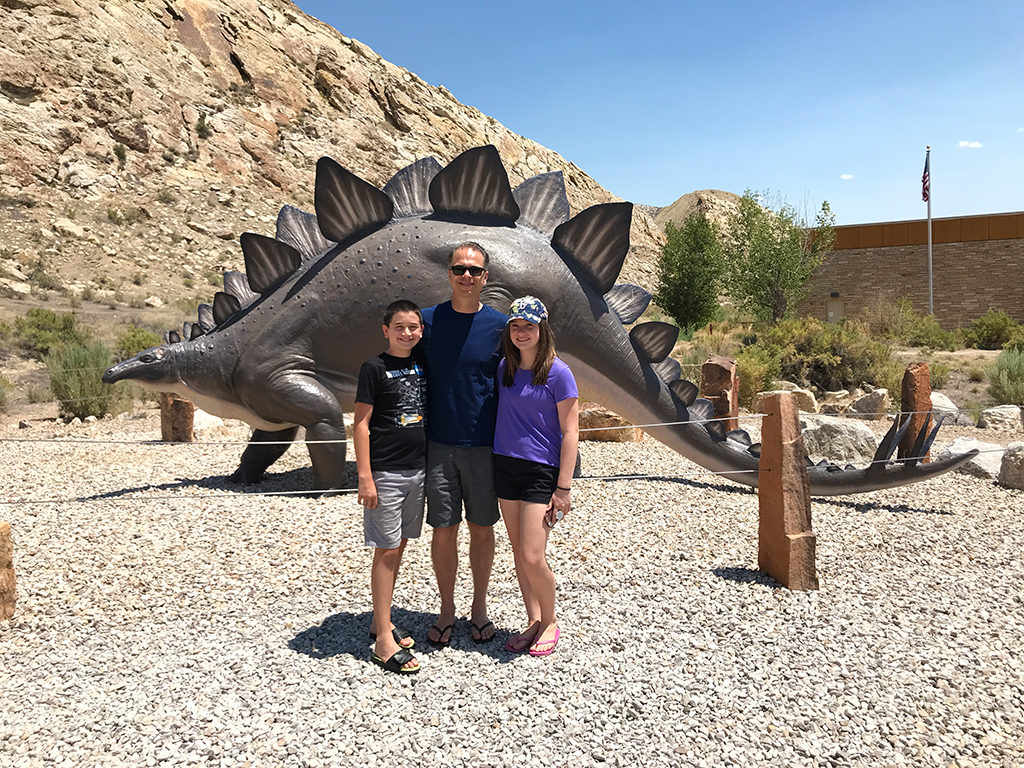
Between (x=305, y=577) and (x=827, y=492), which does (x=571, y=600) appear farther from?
(x=827, y=492)

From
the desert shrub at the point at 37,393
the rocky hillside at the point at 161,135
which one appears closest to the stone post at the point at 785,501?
the desert shrub at the point at 37,393

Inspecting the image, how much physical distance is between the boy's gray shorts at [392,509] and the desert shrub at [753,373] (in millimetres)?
7093

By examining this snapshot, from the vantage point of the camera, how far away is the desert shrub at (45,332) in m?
11.2

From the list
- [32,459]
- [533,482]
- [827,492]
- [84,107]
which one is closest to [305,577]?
[533,482]

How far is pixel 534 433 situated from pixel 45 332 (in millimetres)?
12071

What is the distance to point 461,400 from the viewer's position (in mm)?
2330

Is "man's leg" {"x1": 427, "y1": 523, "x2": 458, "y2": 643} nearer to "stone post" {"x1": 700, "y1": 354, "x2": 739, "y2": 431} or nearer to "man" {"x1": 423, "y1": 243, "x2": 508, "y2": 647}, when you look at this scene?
"man" {"x1": 423, "y1": 243, "x2": 508, "y2": 647}

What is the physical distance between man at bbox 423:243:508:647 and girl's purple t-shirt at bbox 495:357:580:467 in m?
0.08

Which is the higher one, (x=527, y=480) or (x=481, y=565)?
(x=527, y=480)

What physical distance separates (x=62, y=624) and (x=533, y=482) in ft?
6.50

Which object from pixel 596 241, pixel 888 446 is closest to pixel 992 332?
pixel 888 446

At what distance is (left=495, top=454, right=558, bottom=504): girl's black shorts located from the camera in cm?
230

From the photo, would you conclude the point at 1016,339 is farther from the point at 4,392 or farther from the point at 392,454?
the point at 4,392

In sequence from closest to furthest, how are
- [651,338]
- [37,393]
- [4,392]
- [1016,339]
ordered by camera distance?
[651,338] → [4,392] → [37,393] → [1016,339]
